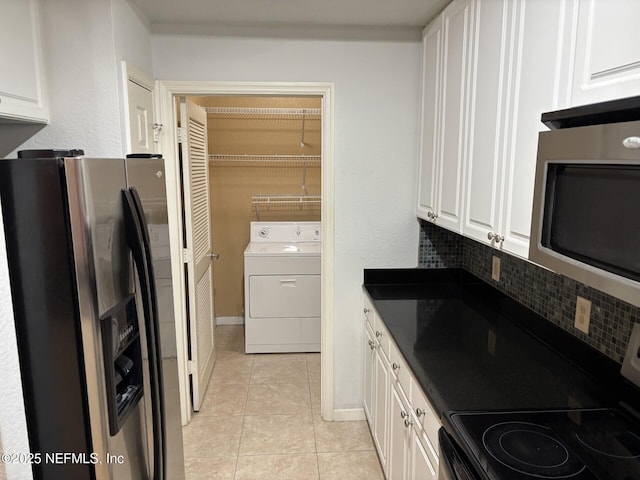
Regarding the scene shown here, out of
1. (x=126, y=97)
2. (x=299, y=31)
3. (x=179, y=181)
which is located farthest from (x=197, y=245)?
(x=299, y=31)

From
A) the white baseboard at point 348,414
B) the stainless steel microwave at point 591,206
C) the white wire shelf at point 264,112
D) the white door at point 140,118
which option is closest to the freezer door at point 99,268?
the white door at point 140,118

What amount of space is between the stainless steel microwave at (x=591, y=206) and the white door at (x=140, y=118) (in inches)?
65.7

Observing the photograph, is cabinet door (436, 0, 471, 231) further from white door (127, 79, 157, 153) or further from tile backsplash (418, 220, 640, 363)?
white door (127, 79, 157, 153)

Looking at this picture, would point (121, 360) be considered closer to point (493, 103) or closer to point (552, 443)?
point (552, 443)

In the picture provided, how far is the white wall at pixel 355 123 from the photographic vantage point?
8.00 ft

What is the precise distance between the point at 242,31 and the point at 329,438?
2.35 m

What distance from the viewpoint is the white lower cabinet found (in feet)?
4.99

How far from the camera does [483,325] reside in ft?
6.64

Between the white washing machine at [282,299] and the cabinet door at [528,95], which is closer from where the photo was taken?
Result: the cabinet door at [528,95]

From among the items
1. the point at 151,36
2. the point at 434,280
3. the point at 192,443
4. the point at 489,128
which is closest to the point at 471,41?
the point at 489,128

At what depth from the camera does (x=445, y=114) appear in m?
2.13

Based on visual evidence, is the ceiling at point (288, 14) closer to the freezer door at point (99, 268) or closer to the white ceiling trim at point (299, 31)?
the white ceiling trim at point (299, 31)

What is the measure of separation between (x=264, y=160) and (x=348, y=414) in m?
2.39

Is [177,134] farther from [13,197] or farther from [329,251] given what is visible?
[13,197]
